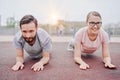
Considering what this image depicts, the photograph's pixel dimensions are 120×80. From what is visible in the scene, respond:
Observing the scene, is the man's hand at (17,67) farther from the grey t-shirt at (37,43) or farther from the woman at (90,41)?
the woman at (90,41)

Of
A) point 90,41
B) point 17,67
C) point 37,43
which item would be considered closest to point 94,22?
point 90,41

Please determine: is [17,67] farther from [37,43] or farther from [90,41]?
[90,41]

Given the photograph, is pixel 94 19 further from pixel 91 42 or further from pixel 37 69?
pixel 37 69

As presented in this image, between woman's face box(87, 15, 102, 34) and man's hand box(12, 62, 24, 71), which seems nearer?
man's hand box(12, 62, 24, 71)

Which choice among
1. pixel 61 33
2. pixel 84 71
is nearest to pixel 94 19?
pixel 84 71

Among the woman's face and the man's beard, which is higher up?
→ the woman's face

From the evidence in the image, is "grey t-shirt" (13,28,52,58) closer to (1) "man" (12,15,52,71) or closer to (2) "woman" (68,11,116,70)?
(1) "man" (12,15,52,71)

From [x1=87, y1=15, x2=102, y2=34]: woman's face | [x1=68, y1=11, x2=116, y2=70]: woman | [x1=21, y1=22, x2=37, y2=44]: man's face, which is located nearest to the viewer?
[x1=21, y1=22, x2=37, y2=44]: man's face

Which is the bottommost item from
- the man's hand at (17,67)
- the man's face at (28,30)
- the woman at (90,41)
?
the man's hand at (17,67)

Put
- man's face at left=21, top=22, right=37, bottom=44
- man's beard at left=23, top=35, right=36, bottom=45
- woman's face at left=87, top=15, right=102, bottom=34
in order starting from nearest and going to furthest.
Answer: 1. man's face at left=21, top=22, right=37, bottom=44
2. man's beard at left=23, top=35, right=36, bottom=45
3. woman's face at left=87, top=15, right=102, bottom=34

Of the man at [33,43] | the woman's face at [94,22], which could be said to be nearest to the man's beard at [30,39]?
the man at [33,43]

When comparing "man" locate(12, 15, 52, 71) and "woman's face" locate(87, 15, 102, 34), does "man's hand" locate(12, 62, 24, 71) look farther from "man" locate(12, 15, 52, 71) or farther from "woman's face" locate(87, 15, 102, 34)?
"woman's face" locate(87, 15, 102, 34)

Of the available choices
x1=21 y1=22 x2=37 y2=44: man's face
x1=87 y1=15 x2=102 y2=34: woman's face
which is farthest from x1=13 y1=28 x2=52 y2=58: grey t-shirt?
x1=87 y1=15 x2=102 y2=34: woman's face

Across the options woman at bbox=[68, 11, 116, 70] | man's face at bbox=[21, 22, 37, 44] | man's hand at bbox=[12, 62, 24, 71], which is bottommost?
man's hand at bbox=[12, 62, 24, 71]
